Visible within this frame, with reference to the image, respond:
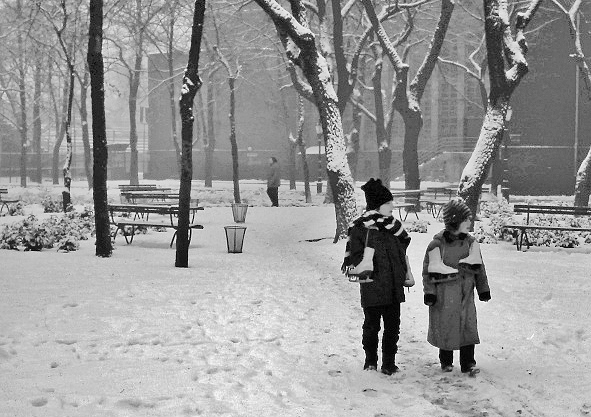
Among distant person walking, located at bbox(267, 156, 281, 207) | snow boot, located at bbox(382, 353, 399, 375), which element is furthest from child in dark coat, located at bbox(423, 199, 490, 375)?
distant person walking, located at bbox(267, 156, 281, 207)

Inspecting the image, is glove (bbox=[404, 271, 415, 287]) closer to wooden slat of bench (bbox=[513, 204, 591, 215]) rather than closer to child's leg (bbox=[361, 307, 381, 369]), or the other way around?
child's leg (bbox=[361, 307, 381, 369])

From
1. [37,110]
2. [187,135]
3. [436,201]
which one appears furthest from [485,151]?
[37,110]

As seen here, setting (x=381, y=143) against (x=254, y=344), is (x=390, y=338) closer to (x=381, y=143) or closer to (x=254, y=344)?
(x=254, y=344)

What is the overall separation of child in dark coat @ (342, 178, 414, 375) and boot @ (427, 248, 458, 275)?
21 centimetres

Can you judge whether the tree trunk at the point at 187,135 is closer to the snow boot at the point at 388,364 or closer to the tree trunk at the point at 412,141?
the snow boot at the point at 388,364

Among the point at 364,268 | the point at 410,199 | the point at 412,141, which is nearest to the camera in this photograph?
the point at 364,268

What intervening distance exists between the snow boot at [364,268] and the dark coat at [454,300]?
535 millimetres

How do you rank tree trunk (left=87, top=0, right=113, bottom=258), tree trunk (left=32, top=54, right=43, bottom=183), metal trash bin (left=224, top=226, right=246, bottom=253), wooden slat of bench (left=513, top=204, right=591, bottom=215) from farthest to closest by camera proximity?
tree trunk (left=32, top=54, right=43, bottom=183) < wooden slat of bench (left=513, top=204, right=591, bottom=215) < metal trash bin (left=224, top=226, right=246, bottom=253) < tree trunk (left=87, top=0, right=113, bottom=258)

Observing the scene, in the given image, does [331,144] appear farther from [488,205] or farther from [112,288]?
[488,205]

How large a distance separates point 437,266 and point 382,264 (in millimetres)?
470

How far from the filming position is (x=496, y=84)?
15938 millimetres

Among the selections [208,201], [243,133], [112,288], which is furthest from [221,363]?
A: [243,133]

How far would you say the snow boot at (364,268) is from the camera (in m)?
6.60

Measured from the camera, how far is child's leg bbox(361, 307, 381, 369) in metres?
6.79
